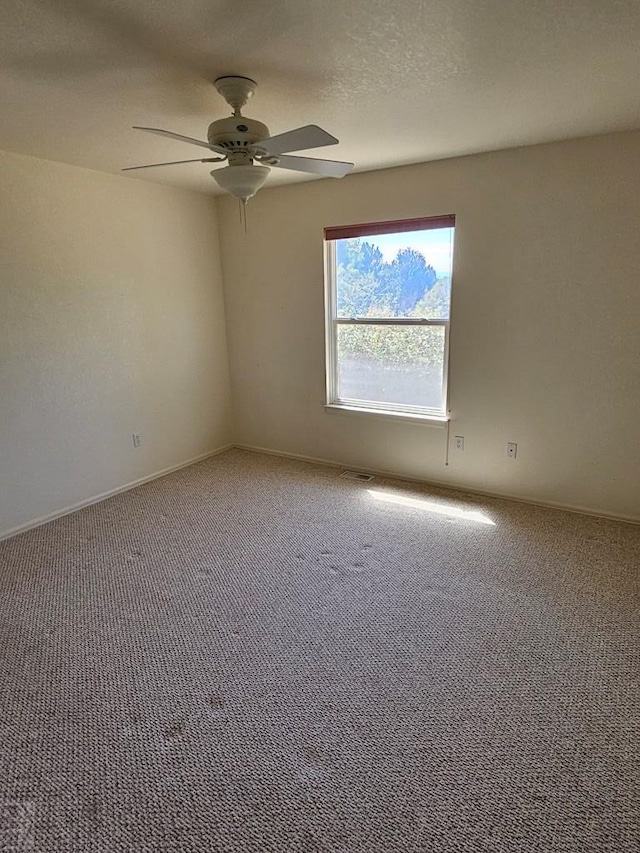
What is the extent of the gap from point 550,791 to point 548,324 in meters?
2.52

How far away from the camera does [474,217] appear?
3.18 metres

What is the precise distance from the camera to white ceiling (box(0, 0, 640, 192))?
4.86 ft

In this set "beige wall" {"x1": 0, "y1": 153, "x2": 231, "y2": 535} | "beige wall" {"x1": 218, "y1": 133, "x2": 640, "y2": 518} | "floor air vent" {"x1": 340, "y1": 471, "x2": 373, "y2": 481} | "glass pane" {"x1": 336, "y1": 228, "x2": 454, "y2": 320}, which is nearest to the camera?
"beige wall" {"x1": 218, "y1": 133, "x2": 640, "y2": 518}

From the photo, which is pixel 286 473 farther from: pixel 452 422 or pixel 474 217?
pixel 474 217

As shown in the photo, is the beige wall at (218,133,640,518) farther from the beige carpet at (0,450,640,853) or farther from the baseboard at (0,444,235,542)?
the baseboard at (0,444,235,542)

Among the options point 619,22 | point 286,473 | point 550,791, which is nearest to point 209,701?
point 550,791

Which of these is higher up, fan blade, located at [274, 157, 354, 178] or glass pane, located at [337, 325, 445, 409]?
fan blade, located at [274, 157, 354, 178]

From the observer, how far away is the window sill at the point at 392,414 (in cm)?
363

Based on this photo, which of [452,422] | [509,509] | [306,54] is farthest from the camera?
[452,422]

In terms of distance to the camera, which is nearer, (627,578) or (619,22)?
(619,22)

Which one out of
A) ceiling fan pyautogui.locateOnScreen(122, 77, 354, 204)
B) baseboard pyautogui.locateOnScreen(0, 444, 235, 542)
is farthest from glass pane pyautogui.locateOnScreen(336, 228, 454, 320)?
baseboard pyautogui.locateOnScreen(0, 444, 235, 542)

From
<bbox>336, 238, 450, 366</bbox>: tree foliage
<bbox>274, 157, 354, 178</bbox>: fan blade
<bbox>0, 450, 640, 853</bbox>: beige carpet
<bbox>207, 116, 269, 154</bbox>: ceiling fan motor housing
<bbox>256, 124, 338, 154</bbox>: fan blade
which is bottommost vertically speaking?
<bbox>0, 450, 640, 853</bbox>: beige carpet

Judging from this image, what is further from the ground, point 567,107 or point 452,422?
point 567,107

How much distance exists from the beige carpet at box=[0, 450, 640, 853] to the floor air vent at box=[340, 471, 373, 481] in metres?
0.79
